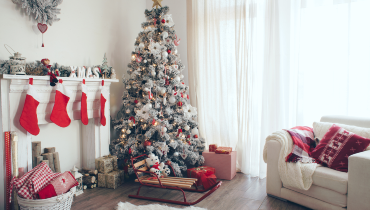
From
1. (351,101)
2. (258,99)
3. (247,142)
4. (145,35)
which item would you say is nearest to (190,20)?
(145,35)

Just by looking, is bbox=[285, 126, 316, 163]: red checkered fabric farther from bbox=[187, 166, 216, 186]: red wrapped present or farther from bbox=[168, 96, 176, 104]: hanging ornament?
bbox=[168, 96, 176, 104]: hanging ornament

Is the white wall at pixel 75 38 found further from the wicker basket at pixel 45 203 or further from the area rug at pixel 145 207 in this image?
the area rug at pixel 145 207

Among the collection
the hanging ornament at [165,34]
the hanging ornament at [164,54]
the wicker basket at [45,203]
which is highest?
the hanging ornament at [165,34]

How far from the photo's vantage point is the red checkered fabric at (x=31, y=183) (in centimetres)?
209

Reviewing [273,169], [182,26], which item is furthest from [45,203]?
[182,26]

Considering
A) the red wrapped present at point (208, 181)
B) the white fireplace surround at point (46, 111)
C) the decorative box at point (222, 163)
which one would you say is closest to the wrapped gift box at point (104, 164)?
the white fireplace surround at point (46, 111)

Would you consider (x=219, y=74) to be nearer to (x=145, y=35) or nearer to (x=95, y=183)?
(x=145, y=35)

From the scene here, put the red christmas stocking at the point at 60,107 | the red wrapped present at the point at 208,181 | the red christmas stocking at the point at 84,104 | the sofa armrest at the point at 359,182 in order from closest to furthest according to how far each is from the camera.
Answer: the sofa armrest at the point at 359,182
the red christmas stocking at the point at 60,107
the red wrapped present at the point at 208,181
the red christmas stocking at the point at 84,104

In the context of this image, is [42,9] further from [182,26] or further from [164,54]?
[182,26]

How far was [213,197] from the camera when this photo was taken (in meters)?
2.71

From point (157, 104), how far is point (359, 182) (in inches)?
90.5

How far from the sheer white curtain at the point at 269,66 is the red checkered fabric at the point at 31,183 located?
2.32 meters

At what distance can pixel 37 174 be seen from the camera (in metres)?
2.21

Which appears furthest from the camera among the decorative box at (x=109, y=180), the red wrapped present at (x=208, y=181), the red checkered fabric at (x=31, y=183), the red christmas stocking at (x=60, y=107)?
the decorative box at (x=109, y=180)
